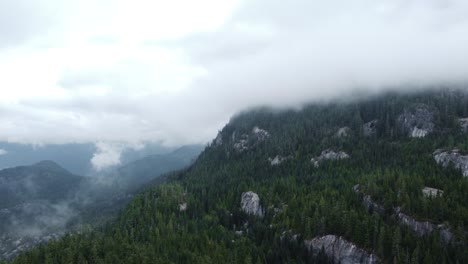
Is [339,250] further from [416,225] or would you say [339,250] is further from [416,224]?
[416,224]

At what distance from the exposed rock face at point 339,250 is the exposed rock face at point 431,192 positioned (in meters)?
44.1

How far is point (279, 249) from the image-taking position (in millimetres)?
160000

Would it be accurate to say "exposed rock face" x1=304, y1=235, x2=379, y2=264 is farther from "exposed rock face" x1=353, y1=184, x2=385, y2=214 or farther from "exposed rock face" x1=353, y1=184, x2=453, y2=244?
"exposed rock face" x1=353, y1=184, x2=385, y2=214

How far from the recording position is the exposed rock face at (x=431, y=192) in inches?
6392

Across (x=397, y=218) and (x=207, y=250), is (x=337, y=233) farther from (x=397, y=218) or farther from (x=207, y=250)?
(x=207, y=250)

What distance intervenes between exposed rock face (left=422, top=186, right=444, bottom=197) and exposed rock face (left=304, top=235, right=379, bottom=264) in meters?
44.1

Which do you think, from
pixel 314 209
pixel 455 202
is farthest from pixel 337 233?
pixel 455 202

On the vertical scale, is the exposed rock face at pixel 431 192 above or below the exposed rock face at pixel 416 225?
above

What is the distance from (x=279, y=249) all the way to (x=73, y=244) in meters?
90.5

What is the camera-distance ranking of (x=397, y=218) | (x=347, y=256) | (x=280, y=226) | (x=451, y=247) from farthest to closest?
(x=280, y=226) → (x=397, y=218) → (x=347, y=256) → (x=451, y=247)

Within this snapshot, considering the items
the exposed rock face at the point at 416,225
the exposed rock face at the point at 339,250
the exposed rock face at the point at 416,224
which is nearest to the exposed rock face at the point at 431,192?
the exposed rock face at the point at 416,224

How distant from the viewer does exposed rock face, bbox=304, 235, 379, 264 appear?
14300cm

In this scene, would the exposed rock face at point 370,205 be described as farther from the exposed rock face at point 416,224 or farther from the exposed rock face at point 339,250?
the exposed rock face at point 339,250

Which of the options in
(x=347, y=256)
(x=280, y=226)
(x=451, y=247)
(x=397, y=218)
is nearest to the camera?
(x=451, y=247)
